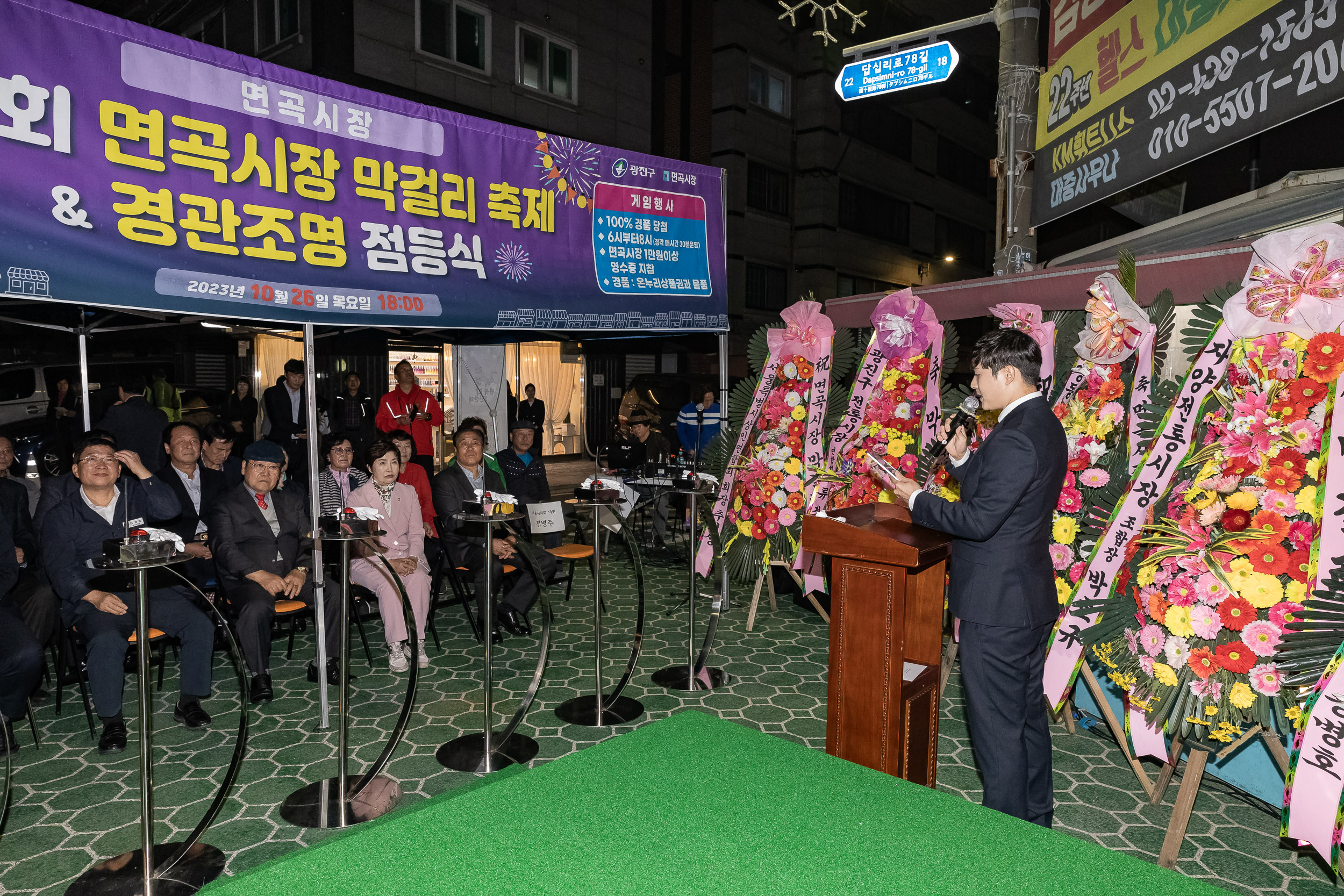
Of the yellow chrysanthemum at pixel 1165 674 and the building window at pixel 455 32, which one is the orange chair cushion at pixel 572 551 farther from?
the building window at pixel 455 32

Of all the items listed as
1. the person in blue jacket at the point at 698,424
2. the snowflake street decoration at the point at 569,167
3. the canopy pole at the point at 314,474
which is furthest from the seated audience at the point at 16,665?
the person in blue jacket at the point at 698,424

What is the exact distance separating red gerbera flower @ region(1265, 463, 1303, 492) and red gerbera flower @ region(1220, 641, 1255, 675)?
56 centimetres

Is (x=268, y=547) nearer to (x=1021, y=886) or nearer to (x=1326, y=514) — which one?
(x=1021, y=886)

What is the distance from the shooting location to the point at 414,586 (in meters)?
5.21

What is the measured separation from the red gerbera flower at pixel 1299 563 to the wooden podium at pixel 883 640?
111cm

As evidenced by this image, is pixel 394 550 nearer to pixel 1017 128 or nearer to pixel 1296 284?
pixel 1296 284

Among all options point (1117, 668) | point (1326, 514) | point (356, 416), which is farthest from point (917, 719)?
point (356, 416)

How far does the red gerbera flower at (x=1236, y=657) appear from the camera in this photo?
2713 mm

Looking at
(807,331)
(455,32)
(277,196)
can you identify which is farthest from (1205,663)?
(455,32)

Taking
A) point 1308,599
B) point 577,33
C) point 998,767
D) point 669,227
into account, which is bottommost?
point 998,767

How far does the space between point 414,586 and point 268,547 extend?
0.90m

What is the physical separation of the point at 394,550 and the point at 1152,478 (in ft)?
13.9

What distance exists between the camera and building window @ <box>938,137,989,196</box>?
80.7 ft

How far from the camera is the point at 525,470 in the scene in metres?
6.37
